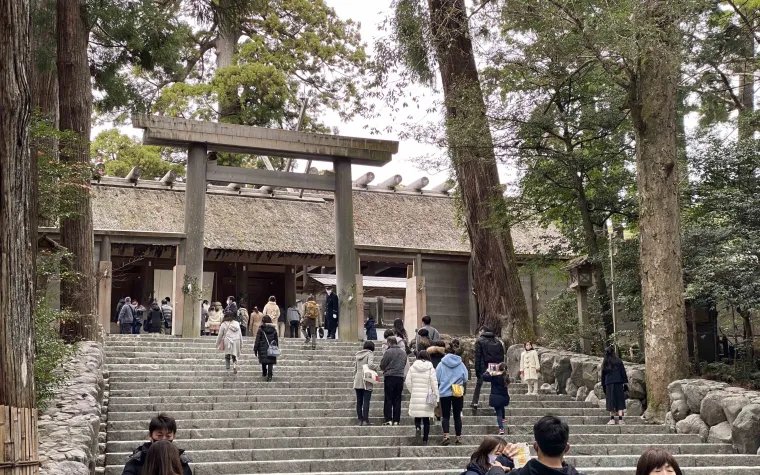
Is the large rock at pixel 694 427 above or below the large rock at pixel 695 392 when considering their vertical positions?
below

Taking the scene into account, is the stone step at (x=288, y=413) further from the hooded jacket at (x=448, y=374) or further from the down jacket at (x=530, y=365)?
the hooded jacket at (x=448, y=374)

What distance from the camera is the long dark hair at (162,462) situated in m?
4.67

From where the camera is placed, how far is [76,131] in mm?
15984

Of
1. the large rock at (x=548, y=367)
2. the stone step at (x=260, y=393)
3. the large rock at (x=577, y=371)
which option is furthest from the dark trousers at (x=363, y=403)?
the large rock at (x=548, y=367)

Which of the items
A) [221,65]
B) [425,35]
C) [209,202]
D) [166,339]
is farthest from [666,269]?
[221,65]

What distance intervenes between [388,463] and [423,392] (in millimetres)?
1176

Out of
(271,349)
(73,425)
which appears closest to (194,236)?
(271,349)

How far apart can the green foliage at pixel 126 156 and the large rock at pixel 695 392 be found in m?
21.1

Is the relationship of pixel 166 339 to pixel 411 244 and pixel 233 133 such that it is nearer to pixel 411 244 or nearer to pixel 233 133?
pixel 233 133

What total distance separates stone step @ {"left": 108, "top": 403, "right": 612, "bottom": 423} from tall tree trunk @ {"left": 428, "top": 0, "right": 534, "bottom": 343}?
4816 mm

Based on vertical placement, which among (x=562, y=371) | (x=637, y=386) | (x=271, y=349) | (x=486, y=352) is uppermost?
(x=271, y=349)

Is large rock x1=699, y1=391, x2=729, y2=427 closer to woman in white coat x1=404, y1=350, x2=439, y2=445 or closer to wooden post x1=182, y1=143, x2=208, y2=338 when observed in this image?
woman in white coat x1=404, y1=350, x2=439, y2=445

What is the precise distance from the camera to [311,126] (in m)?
30.4

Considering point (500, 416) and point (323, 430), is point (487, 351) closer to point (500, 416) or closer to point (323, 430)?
point (500, 416)
